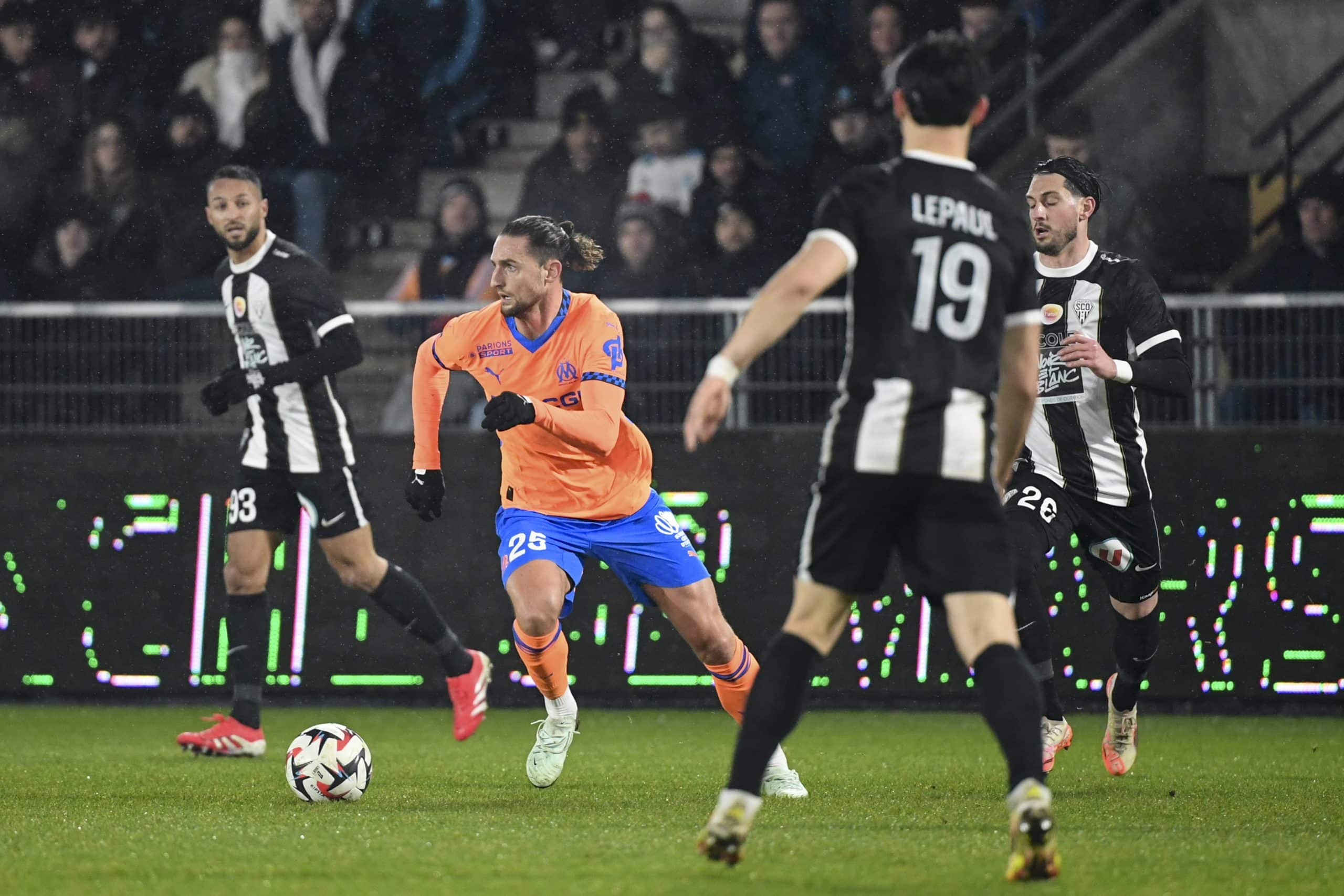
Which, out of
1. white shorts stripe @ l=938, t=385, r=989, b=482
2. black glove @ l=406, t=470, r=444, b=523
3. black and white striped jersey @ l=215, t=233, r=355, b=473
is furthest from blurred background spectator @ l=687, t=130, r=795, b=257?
white shorts stripe @ l=938, t=385, r=989, b=482

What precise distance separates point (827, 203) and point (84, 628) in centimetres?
704

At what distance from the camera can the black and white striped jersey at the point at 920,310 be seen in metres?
4.50

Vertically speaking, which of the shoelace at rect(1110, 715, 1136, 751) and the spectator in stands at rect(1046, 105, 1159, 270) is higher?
the spectator in stands at rect(1046, 105, 1159, 270)

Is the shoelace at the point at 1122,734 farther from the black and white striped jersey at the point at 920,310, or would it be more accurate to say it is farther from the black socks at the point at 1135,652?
the black and white striped jersey at the point at 920,310

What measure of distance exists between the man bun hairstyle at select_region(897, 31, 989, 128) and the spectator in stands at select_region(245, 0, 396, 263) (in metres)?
9.89

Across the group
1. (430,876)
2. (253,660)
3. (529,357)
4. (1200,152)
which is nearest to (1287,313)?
(1200,152)

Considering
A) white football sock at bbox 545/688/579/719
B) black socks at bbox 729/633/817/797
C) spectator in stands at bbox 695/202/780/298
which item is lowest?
white football sock at bbox 545/688/579/719

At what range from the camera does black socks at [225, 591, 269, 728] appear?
26.4 feet

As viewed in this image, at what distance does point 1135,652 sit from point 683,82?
25.0ft

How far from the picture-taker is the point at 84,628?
1034 cm

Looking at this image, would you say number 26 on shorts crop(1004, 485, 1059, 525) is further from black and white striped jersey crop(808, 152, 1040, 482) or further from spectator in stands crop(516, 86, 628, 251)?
spectator in stands crop(516, 86, 628, 251)

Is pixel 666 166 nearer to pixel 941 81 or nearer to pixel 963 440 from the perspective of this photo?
pixel 941 81

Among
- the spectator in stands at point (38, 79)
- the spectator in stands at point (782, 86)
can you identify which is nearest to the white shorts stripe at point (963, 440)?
the spectator in stands at point (782, 86)

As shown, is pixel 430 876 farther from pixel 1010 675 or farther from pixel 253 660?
pixel 253 660
